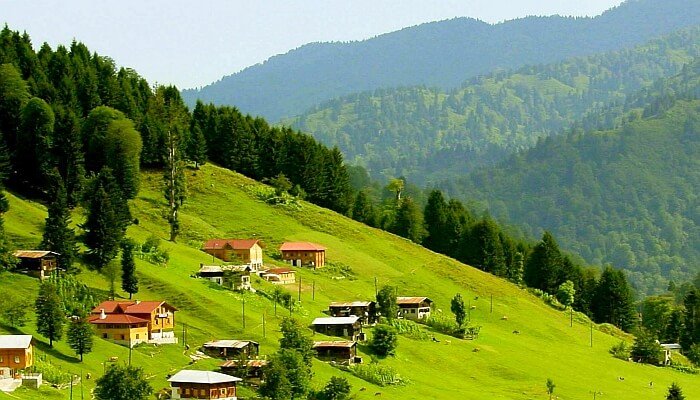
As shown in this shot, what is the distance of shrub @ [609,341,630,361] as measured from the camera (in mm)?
140500

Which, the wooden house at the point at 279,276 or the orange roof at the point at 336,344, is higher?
the wooden house at the point at 279,276

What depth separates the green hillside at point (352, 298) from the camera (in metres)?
104

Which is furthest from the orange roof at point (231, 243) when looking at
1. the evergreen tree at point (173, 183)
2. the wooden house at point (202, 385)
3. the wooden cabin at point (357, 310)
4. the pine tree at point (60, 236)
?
the wooden house at point (202, 385)

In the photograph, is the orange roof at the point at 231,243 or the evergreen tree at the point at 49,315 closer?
the evergreen tree at the point at 49,315

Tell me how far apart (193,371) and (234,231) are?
59375 millimetres

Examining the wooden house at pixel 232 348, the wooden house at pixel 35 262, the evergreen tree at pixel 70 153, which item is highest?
the evergreen tree at pixel 70 153

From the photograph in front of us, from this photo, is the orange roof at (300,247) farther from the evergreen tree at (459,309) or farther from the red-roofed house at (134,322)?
the red-roofed house at (134,322)

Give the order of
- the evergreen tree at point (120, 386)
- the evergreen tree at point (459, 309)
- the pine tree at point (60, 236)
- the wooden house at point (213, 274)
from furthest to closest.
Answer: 1. the evergreen tree at point (459, 309)
2. the wooden house at point (213, 274)
3. the pine tree at point (60, 236)
4. the evergreen tree at point (120, 386)

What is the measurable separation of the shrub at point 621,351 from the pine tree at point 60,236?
70.0m

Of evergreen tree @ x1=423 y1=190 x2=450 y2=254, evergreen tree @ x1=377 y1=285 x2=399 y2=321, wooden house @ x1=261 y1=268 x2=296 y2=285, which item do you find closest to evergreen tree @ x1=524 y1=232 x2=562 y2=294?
evergreen tree @ x1=423 y1=190 x2=450 y2=254

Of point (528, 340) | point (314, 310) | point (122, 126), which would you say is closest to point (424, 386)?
point (314, 310)

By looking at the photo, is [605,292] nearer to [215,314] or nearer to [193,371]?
[215,314]

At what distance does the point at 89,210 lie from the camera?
115 meters

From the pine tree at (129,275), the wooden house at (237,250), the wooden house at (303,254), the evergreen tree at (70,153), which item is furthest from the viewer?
the wooden house at (303,254)
